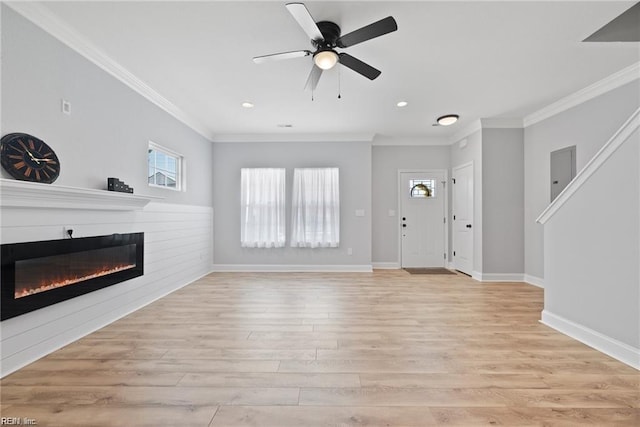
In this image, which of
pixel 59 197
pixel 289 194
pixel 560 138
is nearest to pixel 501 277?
pixel 560 138

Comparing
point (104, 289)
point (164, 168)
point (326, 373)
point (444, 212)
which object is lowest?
point (326, 373)

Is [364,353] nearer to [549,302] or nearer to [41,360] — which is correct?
[549,302]

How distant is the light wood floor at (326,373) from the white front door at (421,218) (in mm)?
2662

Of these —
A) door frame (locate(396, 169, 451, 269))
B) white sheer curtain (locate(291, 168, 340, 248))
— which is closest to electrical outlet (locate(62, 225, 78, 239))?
white sheer curtain (locate(291, 168, 340, 248))

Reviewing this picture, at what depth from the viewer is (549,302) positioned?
2.84 m

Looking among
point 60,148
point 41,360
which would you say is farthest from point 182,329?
point 60,148

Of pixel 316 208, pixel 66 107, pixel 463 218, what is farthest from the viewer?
pixel 316 208

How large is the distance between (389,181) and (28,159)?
540cm

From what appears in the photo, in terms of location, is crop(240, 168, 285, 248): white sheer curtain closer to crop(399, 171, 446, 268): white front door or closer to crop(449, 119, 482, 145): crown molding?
crop(399, 171, 446, 268): white front door

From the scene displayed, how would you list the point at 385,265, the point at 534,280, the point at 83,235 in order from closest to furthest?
the point at 83,235 < the point at 534,280 < the point at 385,265

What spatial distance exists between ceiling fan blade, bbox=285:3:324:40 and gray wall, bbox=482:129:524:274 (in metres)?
3.93

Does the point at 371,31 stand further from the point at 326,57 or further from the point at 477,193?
the point at 477,193

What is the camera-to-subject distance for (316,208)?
18.3 feet

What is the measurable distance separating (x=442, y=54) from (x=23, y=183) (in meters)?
3.67
